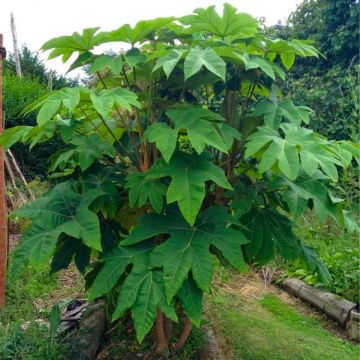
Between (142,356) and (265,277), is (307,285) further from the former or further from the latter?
(142,356)

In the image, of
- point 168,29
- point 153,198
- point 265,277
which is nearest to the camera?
point 153,198

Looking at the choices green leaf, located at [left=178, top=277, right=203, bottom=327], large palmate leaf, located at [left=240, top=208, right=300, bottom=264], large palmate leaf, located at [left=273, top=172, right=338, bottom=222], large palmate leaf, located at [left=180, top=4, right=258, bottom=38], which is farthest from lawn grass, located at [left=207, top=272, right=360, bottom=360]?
large palmate leaf, located at [left=180, top=4, right=258, bottom=38]

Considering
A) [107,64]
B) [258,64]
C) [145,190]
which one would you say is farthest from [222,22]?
[145,190]

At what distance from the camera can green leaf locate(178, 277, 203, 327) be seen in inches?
61.0

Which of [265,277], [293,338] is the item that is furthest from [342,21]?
[293,338]

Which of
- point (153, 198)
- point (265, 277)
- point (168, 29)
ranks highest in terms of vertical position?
point (168, 29)

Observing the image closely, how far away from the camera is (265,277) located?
4.07 metres

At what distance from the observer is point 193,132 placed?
1.56m

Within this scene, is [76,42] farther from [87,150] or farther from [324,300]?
[324,300]

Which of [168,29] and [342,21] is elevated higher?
[342,21]

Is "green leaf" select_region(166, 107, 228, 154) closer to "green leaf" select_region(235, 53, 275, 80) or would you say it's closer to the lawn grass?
"green leaf" select_region(235, 53, 275, 80)

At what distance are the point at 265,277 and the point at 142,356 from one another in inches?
85.4

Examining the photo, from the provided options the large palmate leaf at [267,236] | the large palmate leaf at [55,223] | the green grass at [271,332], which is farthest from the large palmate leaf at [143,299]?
the green grass at [271,332]

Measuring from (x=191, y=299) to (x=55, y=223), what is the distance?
599 millimetres
